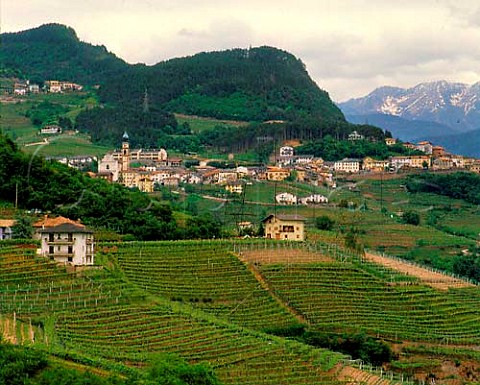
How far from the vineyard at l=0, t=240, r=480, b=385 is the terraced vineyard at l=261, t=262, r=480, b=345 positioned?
0.20ft

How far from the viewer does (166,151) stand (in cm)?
12256

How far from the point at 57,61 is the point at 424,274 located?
140 m

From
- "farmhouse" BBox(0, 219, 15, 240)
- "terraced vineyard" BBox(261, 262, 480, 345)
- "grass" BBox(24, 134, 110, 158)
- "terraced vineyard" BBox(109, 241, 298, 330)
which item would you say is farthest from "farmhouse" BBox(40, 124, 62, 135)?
"terraced vineyard" BBox(261, 262, 480, 345)

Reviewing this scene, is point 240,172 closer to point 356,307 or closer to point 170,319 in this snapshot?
point 356,307

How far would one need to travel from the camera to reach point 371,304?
49.0 m

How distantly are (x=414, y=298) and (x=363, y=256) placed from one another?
8768 mm

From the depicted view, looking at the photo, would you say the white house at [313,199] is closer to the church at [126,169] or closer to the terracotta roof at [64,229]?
the church at [126,169]

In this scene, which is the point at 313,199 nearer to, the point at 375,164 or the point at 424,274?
the point at 375,164

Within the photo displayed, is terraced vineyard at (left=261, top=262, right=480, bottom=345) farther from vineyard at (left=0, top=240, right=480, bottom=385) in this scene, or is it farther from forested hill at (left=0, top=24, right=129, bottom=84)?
forested hill at (left=0, top=24, right=129, bottom=84)

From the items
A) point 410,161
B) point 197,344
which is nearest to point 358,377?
point 197,344

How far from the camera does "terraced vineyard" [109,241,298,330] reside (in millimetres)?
45531

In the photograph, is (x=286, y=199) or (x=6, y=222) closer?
(x=6, y=222)

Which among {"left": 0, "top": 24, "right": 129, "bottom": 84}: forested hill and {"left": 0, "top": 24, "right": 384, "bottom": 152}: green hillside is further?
{"left": 0, "top": 24, "right": 129, "bottom": 84}: forested hill

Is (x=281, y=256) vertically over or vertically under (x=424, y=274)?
over
